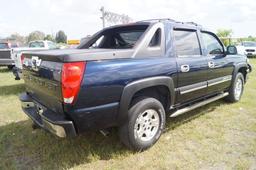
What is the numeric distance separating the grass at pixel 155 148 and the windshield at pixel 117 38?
1604mm

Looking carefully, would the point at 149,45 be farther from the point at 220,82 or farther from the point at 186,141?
the point at 220,82

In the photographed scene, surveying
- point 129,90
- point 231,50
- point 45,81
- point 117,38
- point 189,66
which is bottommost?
point 129,90

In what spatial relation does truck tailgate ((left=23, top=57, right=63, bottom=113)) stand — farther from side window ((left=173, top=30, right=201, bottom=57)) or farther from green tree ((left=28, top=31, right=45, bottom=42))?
green tree ((left=28, top=31, right=45, bottom=42))

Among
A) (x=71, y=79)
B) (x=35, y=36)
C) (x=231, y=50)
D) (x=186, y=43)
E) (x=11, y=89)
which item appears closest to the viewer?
(x=71, y=79)

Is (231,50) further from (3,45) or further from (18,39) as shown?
(18,39)

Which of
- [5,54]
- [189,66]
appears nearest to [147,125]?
[189,66]

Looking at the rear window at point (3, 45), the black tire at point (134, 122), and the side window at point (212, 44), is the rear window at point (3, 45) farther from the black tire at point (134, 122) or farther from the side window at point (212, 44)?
the black tire at point (134, 122)

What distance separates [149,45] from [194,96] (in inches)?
54.3

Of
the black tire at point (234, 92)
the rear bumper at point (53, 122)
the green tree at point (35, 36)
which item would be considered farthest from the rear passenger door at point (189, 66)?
the green tree at point (35, 36)

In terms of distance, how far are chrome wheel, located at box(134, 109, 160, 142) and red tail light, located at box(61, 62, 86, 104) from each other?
1.05 metres

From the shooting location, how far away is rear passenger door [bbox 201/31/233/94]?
441cm

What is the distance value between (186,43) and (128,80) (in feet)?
5.28

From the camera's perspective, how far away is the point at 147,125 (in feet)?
11.1

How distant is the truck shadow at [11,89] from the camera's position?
23.2 feet
